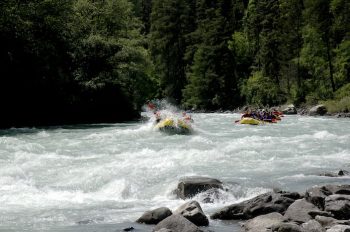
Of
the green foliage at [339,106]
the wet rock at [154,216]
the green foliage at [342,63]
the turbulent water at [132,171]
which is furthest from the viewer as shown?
the green foliage at [342,63]

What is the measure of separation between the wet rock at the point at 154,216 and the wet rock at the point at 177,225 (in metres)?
0.48

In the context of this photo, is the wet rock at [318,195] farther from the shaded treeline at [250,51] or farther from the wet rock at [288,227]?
the shaded treeline at [250,51]

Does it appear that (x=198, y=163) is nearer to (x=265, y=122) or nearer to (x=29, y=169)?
(x=29, y=169)

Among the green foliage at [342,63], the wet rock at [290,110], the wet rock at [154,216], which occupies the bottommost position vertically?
the wet rock at [290,110]

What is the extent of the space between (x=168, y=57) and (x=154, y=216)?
46350mm

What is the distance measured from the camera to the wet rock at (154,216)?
29.4 feet

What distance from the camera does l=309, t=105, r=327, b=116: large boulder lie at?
3545 cm

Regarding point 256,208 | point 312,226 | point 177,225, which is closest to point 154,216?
point 177,225

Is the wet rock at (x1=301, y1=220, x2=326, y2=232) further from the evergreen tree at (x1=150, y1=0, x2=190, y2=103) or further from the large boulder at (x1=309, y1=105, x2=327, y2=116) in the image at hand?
the evergreen tree at (x1=150, y1=0, x2=190, y2=103)

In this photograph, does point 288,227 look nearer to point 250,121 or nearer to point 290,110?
point 250,121

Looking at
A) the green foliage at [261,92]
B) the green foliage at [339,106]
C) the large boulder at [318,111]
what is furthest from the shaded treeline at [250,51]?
the large boulder at [318,111]

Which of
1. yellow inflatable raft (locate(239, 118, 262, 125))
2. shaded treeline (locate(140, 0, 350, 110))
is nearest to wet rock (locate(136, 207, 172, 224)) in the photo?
yellow inflatable raft (locate(239, 118, 262, 125))

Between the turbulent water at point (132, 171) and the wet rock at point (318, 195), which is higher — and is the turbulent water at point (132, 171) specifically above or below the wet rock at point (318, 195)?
below

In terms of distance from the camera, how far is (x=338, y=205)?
8.85m
